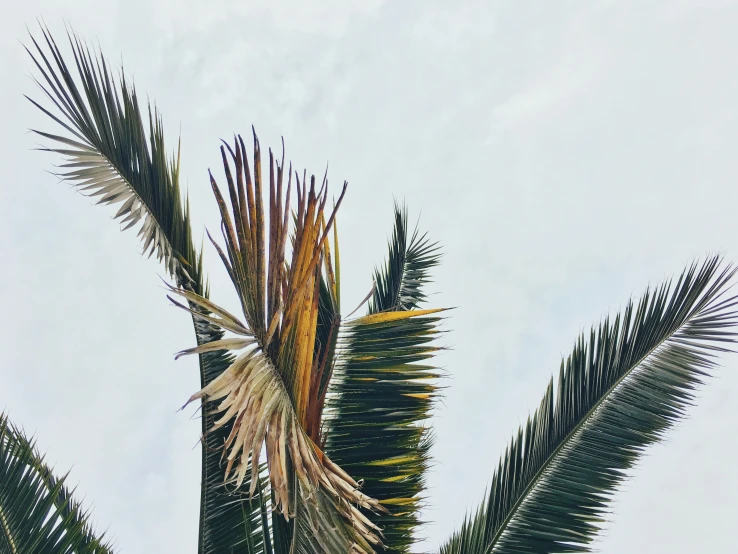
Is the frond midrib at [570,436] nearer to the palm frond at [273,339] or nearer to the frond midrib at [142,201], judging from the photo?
the palm frond at [273,339]

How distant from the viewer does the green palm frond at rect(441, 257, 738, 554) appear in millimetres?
3578

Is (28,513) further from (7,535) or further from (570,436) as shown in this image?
(570,436)

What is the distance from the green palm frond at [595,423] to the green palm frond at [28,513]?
195 centimetres

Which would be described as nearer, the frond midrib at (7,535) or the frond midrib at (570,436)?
the frond midrib at (7,535)

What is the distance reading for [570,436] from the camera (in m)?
3.74

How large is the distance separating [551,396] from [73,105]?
9.42ft

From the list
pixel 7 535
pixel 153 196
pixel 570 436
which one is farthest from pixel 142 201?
pixel 570 436

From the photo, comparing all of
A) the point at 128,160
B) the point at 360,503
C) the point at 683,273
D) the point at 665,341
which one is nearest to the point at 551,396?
the point at 665,341

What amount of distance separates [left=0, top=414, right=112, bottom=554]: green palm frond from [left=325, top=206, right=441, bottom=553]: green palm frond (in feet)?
4.60

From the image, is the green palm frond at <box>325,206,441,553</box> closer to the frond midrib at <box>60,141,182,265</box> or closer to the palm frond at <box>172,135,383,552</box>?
the palm frond at <box>172,135,383,552</box>

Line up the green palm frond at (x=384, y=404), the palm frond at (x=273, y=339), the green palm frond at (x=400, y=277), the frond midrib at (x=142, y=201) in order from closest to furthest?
the palm frond at (x=273, y=339) < the green palm frond at (x=384, y=404) < the frond midrib at (x=142, y=201) < the green palm frond at (x=400, y=277)

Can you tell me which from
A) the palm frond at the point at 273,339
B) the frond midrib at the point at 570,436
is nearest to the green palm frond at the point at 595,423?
the frond midrib at the point at 570,436

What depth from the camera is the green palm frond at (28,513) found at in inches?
135

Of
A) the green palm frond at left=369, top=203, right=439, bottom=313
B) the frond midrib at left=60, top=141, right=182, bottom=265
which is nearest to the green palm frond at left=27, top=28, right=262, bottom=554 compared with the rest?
the frond midrib at left=60, top=141, right=182, bottom=265
